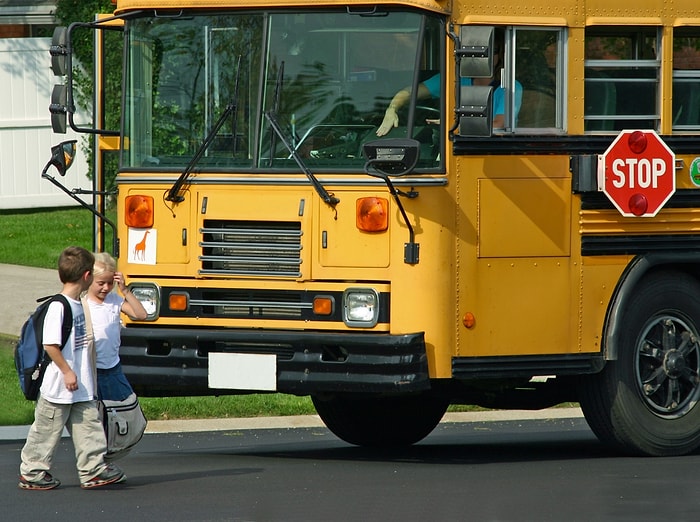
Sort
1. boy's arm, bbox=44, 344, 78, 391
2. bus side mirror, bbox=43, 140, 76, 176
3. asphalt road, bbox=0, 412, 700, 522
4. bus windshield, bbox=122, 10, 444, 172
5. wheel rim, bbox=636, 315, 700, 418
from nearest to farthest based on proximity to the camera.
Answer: asphalt road, bbox=0, 412, 700, 522 → boy's arm, bbox=44, 344, 78, 391 → bus windshield, bbox=122, 10, 444, 172 → wheel rim, bbox=636, 315, 700, 418 → bus side mirror, bbox=43, 140, 76, 176

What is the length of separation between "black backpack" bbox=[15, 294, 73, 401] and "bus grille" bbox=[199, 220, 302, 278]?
1.21 m

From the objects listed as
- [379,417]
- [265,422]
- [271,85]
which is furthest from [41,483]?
[265,422]

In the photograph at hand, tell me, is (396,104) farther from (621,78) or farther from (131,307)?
(131,307)

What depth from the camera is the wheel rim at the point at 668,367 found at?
9898 millimetres

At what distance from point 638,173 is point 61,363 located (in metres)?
3.49

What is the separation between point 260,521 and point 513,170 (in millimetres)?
2727

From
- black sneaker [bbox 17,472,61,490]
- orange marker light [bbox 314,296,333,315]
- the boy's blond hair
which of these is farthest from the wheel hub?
black sneaker [bbox 17,472,61,490]

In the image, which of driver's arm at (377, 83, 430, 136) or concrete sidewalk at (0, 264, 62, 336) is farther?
concrete sidewalk at (0, 264, 62, 336)

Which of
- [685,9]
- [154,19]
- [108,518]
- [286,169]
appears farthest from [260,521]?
[685,9]

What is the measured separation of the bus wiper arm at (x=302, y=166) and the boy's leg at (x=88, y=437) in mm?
1665

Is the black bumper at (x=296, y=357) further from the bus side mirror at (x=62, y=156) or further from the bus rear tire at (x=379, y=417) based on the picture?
the bus rear tire at (x=379, y=417)

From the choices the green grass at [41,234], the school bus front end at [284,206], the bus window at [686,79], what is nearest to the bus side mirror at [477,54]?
the school bus front end at [284,206]

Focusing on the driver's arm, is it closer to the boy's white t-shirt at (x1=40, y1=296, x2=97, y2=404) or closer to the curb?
the boy's white t-shirt at (x1=40, y1=296, x2=97, y2=404)

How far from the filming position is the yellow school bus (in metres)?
9.16
